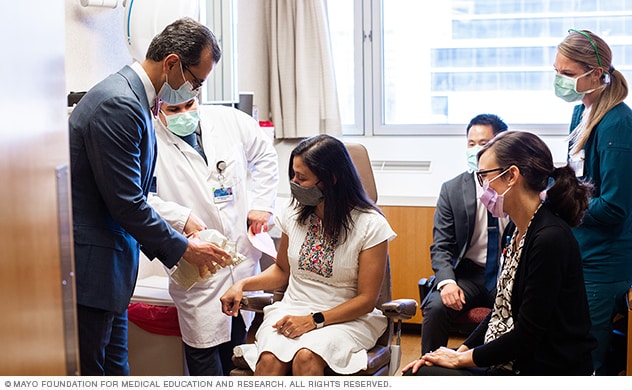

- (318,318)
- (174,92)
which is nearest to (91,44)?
(174,92)

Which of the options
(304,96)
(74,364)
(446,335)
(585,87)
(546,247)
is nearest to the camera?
(74,364)

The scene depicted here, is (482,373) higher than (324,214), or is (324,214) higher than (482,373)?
(324,214)

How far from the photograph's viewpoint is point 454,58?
4590mm

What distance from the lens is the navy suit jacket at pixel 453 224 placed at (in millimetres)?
2949

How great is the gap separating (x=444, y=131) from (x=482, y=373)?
9.06ft

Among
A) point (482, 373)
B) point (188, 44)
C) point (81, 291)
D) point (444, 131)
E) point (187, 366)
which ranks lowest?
point (187, 366)

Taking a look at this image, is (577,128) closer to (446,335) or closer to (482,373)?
(446,335)

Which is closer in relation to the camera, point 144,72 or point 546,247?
point 546,247

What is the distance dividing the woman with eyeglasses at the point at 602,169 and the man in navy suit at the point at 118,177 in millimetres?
→ 1281

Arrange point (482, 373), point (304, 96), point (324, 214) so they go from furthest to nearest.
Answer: point (304, 96)
point (324, 214)
point (482, 373)

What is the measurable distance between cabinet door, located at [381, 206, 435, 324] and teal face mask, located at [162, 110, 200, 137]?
1.46 meters

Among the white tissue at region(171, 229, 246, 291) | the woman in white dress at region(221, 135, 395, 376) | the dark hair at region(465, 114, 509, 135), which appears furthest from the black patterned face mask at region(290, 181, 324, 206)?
the dark hair at region(465, 114, 509, 135)

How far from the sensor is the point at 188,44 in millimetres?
2104
